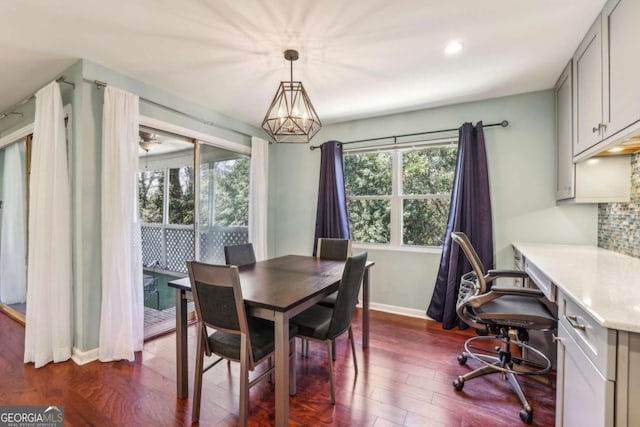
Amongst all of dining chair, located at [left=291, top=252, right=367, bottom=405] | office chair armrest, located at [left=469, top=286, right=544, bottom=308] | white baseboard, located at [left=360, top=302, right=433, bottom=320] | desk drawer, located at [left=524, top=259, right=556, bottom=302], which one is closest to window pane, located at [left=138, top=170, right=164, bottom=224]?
dining chair, located at [left=291, top=252, right=367, bottom=405]

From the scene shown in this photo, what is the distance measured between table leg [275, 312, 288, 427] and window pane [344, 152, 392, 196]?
101 inches

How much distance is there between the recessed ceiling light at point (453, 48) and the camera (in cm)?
208

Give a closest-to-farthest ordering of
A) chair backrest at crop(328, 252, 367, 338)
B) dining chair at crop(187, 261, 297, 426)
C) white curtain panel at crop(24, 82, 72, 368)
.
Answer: dining chair at crop(187, 261, 297, 426) < chair backrest at crop(328, 252, 367, 338) < white curtain panel at crop(24, 82, 72, 368)

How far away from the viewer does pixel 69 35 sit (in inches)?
78.5

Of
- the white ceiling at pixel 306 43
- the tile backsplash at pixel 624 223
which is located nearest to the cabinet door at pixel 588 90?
the white ceiling at pixel 306 43

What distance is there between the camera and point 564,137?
2.50m

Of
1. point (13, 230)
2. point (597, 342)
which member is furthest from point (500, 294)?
point (13, 230)

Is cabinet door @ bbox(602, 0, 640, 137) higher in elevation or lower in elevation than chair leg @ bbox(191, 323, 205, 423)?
higher

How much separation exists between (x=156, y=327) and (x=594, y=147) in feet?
13.1

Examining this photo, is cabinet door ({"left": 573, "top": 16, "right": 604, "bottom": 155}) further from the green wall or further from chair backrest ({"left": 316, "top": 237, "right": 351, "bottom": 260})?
chair backrest ({"left": 316, "top": 237, "right": 351, "bottom": 260})

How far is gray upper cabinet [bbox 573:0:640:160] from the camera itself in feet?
4.69

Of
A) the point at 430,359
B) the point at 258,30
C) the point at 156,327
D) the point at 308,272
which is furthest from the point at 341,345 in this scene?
the point at 258,30

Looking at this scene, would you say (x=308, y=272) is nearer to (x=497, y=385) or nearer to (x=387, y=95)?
(x=497, y=385)

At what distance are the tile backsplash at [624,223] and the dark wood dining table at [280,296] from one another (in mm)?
1945
